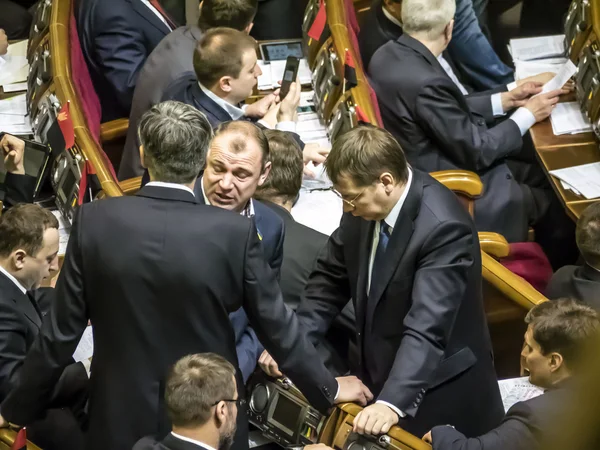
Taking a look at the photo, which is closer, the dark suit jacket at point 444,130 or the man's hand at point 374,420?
the man's hand at point 374,420

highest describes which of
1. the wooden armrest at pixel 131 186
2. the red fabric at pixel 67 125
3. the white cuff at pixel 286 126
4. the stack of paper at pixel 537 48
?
the stack of paper at pixel 537 48

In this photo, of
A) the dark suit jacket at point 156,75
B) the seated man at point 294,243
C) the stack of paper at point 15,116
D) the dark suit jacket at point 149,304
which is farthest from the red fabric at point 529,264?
the stack of paper at point 15,116

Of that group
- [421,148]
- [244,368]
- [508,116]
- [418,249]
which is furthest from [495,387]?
[508,116]

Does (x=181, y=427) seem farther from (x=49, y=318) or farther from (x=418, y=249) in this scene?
(x=418, y=249)

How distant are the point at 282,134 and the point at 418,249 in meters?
0.87

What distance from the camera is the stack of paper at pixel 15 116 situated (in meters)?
3.80

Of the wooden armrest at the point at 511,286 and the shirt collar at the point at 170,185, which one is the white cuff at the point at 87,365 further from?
the wooden armrest at the point at 511,286

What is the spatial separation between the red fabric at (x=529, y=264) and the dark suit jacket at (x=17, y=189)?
70.2 inches

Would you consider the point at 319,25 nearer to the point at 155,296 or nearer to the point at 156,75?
the point at 156,75

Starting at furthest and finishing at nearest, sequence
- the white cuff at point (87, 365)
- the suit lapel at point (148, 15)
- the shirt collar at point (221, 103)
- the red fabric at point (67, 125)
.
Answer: the suit lapel at point (148, 15), the red fabric at point (67, 125), the shirt collar at point (221, 103), the white cuff at point (87, 365)

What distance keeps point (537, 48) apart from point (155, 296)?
2.78 m

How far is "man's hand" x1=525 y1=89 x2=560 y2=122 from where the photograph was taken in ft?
11.9

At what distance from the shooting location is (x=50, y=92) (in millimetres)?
3564

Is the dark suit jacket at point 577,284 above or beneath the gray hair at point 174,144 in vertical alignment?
beneath
